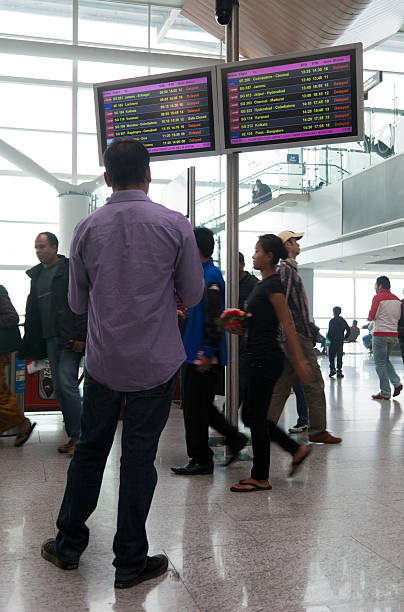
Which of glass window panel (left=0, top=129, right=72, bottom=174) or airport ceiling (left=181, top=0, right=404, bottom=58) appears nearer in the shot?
airport ceiling (left=181, top=0, right=404, bottom=58)

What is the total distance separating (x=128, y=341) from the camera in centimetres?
259

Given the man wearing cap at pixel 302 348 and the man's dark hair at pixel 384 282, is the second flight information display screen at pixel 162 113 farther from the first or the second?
the man's dark hair at pixel 384 282

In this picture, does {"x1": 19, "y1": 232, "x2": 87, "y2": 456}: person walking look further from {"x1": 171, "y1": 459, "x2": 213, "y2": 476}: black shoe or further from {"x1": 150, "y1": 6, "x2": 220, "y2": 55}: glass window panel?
{"x1": 150, "y1": 6, "x2": 220, "y2": 55}: glass window panel

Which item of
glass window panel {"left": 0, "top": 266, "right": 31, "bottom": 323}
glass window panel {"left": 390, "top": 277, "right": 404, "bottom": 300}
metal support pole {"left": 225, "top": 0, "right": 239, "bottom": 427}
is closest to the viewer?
metal support pole {"left": 225, "top": 0, "right": 239, "bottom": 427}

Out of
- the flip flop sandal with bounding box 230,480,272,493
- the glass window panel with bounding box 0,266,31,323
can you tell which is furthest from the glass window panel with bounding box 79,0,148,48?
the flip flop sandal with bounding box 230,480,272,493

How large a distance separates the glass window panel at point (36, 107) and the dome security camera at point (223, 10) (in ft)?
45.6

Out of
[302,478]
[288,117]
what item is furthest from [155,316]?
[288,117]

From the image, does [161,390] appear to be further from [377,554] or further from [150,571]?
[377,554]

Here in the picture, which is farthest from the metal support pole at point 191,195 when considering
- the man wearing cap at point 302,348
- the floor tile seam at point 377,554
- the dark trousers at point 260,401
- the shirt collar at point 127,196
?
the floor tile seam at point 377,554

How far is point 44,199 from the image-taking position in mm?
18812

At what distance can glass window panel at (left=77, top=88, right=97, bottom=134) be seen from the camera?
18188mm

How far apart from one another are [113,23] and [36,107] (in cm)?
319

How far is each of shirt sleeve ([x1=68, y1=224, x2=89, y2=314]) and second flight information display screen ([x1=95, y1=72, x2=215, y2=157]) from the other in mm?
2749

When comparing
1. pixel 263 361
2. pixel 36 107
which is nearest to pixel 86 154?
pixel 36 107
